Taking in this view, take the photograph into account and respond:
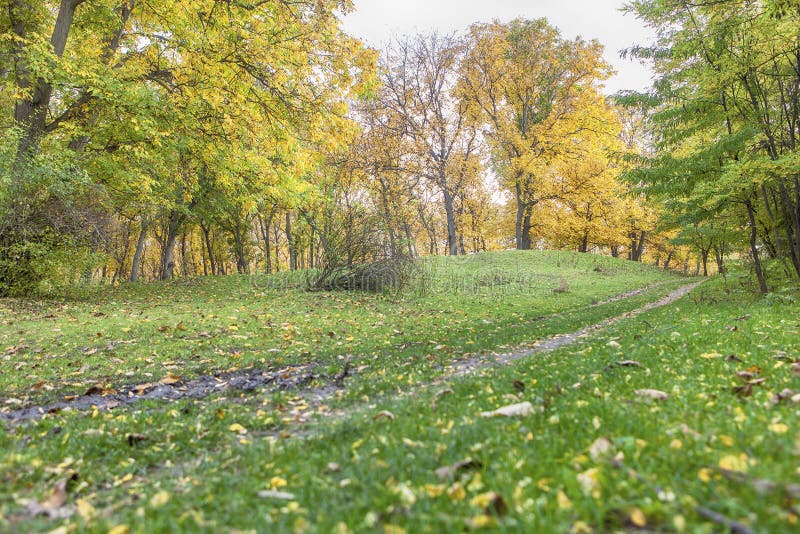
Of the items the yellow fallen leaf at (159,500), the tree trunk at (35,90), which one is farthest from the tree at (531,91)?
the yellow fallen leaf at (159,500)

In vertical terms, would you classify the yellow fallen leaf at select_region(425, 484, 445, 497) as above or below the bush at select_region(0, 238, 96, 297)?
below

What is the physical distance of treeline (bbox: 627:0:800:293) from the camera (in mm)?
9258

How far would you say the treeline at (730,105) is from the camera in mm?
9258

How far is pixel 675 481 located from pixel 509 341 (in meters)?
6.41

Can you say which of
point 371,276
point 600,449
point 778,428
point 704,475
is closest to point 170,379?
point 600,449

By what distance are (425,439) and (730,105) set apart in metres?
12.8

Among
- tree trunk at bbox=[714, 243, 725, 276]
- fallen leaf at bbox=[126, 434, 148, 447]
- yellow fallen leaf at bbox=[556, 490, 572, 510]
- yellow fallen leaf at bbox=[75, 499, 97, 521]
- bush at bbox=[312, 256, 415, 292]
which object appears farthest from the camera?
tree trunk at bbox=[714, 243, 725, 276]

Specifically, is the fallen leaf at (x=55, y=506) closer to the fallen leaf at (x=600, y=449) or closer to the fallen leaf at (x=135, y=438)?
the fallen leaf at (x=135, y=438)

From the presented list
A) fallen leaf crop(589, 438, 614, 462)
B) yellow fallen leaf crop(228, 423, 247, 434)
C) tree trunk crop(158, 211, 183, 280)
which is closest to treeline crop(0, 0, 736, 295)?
tree trunk crop(158, 211, 183, 280)

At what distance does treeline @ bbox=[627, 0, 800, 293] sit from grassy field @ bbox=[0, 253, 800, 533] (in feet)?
11.1

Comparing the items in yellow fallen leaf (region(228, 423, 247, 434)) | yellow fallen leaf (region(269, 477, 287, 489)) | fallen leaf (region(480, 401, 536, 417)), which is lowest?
yellow fallen leaf (region(228, 423, 247, 434))

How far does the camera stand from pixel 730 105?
34.7 ft

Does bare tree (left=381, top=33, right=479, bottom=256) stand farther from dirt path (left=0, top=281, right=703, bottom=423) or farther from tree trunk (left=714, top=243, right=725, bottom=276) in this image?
dirt path (left=0, top=281, right=703, bottom=423)

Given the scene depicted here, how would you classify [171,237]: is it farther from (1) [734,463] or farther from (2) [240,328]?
(1) [734,463]
